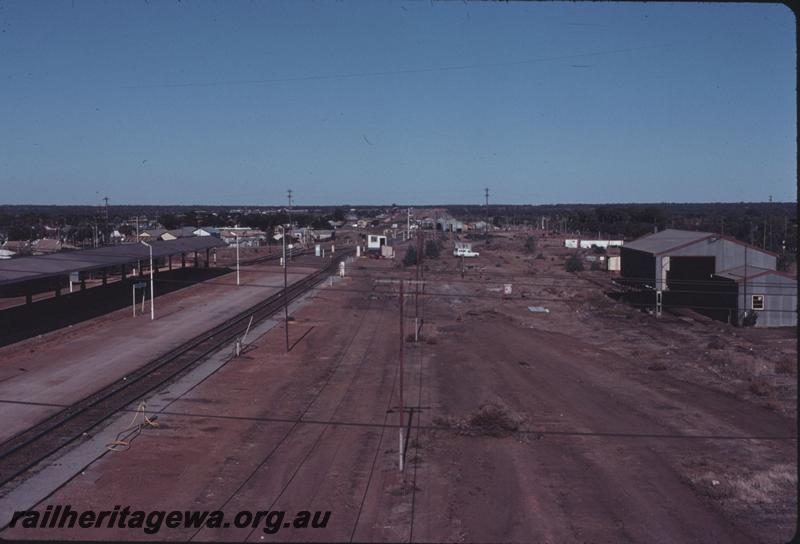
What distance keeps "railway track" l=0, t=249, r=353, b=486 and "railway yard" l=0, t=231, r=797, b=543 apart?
0.26 feet

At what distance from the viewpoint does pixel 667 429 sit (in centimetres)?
1677

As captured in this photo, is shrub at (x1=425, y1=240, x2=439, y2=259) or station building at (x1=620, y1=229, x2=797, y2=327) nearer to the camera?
station building at (x1=620, y1=229, x2=797, y2=327)

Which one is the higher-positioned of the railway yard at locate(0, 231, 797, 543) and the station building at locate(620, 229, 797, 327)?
the station building at locate(620, 229, 797, 327)

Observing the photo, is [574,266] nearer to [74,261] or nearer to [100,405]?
[74,261]

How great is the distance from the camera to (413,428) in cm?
1652

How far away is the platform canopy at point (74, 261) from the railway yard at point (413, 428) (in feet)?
8.06

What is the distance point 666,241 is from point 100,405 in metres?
32.7

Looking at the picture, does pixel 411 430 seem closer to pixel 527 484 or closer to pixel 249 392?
pixel 527 484

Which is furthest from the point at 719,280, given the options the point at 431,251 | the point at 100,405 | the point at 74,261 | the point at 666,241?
the point at 431,251

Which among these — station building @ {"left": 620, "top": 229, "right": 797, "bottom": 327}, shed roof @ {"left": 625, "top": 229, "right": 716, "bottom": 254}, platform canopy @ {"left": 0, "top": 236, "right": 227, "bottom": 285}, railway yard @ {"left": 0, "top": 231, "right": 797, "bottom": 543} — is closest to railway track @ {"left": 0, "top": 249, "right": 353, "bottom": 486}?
railway yard @ {"left": 0, "top": 231, "right": 797, "bottom": 543}

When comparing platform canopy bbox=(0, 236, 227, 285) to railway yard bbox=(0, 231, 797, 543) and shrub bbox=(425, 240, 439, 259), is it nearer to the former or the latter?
railway yard bbox=(0, 231, 797, 543)

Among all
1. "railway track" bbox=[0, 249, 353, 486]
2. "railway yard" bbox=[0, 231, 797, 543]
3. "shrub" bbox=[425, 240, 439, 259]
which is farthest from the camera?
"shrub" bbox=[425, 240, 439, 259]

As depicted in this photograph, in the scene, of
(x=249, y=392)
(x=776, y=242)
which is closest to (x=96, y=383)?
(x=249, y=392)

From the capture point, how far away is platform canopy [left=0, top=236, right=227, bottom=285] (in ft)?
87.4
